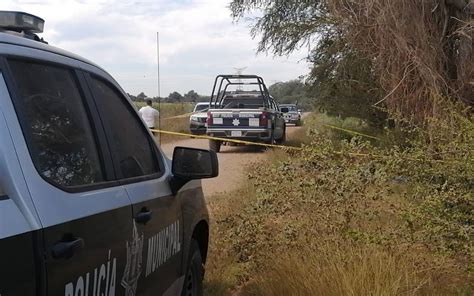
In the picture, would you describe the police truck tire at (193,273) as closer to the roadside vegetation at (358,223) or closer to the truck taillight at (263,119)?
the roadside vegetation at (358,223)

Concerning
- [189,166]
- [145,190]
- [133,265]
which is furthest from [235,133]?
[133,265]

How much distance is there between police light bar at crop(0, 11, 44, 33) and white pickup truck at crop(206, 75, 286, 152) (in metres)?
15.1

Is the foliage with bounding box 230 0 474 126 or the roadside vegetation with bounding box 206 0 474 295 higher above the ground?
the foliage with bounding box 230 0 474 126

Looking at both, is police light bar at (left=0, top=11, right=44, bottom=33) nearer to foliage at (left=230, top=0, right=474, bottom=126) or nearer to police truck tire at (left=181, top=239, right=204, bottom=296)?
police truck tire at (left=181, top=239, right=204, bottom=296)

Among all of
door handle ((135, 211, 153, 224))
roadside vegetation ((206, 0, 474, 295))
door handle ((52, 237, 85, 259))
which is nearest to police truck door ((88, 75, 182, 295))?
door handle ((135, 211, 153, 224))

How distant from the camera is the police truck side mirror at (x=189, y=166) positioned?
146 inches

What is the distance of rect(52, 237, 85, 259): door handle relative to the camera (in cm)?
209

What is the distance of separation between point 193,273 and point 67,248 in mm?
2253

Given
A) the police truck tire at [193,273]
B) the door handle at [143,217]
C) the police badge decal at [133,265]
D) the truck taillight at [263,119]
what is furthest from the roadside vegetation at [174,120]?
the police badge decal at [133,265]

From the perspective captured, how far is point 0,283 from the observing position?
178 cm

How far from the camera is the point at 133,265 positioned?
2871 millimetres

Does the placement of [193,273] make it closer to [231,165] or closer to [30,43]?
[30,43]

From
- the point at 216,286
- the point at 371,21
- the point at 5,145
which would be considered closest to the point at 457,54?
the point at 371,21

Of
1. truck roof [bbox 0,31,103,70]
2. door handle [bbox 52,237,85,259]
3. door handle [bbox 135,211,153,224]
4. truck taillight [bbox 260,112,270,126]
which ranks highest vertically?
truck roof [bbox 0,31,103,70]
